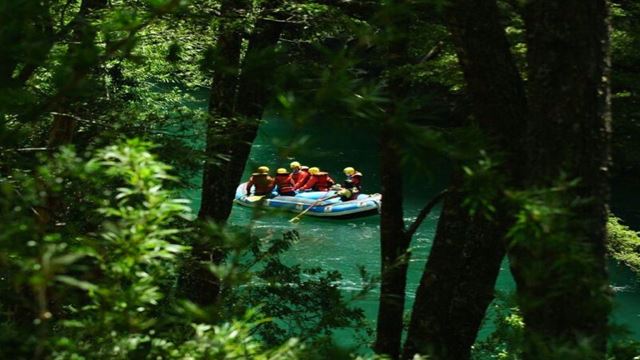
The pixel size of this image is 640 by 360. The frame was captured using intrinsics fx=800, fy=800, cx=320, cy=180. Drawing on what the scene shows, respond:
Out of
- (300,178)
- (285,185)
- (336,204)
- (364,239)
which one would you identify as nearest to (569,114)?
(364,239)

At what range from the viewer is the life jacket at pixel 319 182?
18.6 meters

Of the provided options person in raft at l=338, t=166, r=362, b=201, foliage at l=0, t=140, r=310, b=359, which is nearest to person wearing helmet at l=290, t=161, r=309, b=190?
person in raft at l=338, t=166, r=362, b=201

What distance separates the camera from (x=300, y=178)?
1903cm

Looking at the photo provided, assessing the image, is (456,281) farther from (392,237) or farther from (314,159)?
(392,237)

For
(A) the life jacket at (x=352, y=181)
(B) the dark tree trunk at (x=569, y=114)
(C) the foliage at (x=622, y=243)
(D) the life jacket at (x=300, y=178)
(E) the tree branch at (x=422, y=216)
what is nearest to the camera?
(B) the dark tree trunk at (x=569, y=114)

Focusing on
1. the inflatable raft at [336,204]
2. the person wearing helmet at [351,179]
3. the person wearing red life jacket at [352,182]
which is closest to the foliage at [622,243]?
the inflatable raft at [336,204]

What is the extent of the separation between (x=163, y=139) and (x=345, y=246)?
40.7 ft

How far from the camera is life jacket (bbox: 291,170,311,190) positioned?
61.9 ft

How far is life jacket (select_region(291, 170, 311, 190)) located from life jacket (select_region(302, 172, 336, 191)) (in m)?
0.17

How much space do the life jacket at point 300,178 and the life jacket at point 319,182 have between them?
171 mm

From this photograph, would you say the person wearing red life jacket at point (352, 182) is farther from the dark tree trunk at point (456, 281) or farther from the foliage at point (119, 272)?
the foliage at point (119, 272)

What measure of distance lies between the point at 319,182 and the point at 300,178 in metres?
0.53

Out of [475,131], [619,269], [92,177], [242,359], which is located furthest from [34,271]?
[619,269]

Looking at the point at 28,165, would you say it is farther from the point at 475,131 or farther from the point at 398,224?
the point at 398,224
